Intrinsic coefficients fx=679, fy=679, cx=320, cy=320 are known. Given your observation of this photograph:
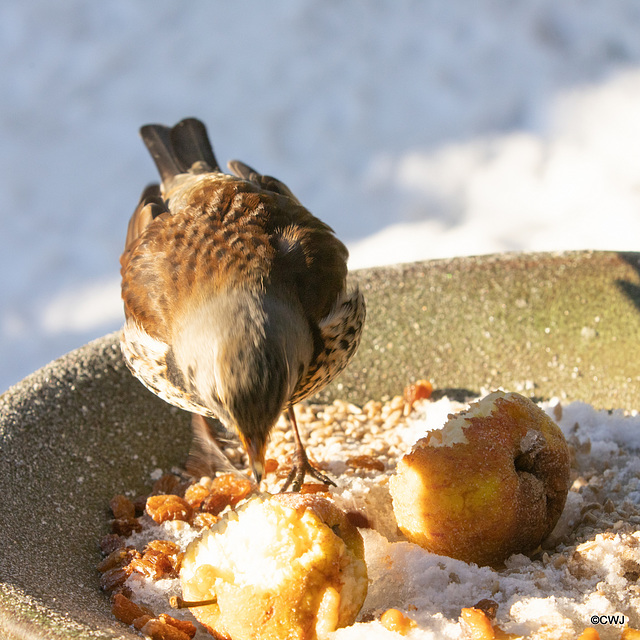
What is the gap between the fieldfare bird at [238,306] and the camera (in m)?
1.25

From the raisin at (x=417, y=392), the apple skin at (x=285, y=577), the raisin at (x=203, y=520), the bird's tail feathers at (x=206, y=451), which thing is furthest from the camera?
the raisin at (x=417, y=392)

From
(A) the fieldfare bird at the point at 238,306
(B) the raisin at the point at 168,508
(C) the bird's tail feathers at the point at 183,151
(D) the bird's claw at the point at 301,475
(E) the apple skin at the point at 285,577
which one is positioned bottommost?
(E) the apple skin at the point at 285,577

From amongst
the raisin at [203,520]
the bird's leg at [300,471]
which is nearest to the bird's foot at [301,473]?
the bird's leg at [300,471]

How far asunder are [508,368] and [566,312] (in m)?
0.27

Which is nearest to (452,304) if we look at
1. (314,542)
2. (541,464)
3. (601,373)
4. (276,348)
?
(601,373)

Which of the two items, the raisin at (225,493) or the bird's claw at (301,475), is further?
the bird's claw at (301,475)

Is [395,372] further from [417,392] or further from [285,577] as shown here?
[285,577]

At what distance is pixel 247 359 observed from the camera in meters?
1.24

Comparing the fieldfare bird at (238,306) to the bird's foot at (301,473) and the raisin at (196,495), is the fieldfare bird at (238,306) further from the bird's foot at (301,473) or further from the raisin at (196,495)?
the raisin at (196,495)

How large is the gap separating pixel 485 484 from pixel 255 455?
0.43 metres

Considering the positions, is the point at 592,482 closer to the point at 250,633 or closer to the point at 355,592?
the point at 355,592

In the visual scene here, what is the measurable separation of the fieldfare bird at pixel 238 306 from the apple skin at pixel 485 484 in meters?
0.31

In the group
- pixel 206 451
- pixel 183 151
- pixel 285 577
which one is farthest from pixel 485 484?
pixel 183 151

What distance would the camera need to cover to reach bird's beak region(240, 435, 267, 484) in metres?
1.25
